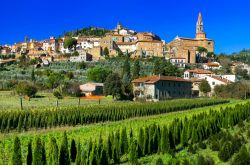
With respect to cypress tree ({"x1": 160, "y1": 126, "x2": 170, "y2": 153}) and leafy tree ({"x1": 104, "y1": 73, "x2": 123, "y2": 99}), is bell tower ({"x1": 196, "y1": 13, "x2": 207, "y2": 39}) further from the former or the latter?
cypress tree ({"x1": 160, "y1": 126, "x2": 170, "y2": 153})

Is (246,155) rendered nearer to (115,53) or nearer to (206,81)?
(206,81)

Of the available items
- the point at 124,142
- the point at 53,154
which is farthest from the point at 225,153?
the point at 53,154

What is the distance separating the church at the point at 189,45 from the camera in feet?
373

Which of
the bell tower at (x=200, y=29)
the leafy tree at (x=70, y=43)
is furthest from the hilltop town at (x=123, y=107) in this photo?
the leafy tree at (x=70, y=43)

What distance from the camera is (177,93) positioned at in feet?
225

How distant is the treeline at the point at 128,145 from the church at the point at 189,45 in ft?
273

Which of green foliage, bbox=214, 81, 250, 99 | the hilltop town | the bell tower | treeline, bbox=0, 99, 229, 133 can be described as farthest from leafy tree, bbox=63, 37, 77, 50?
treeline, bbox=0, 99, 229, 133

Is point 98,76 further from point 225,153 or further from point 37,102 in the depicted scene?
point 225,153

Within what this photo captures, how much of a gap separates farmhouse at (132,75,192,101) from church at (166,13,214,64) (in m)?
44.0

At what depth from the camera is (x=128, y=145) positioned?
71.6ft

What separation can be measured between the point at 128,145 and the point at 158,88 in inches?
1698

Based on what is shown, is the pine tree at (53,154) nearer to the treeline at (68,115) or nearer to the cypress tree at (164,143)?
the cypress tree at (164,143)

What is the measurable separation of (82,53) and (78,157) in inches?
3911

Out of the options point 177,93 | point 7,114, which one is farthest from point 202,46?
point 7,114
